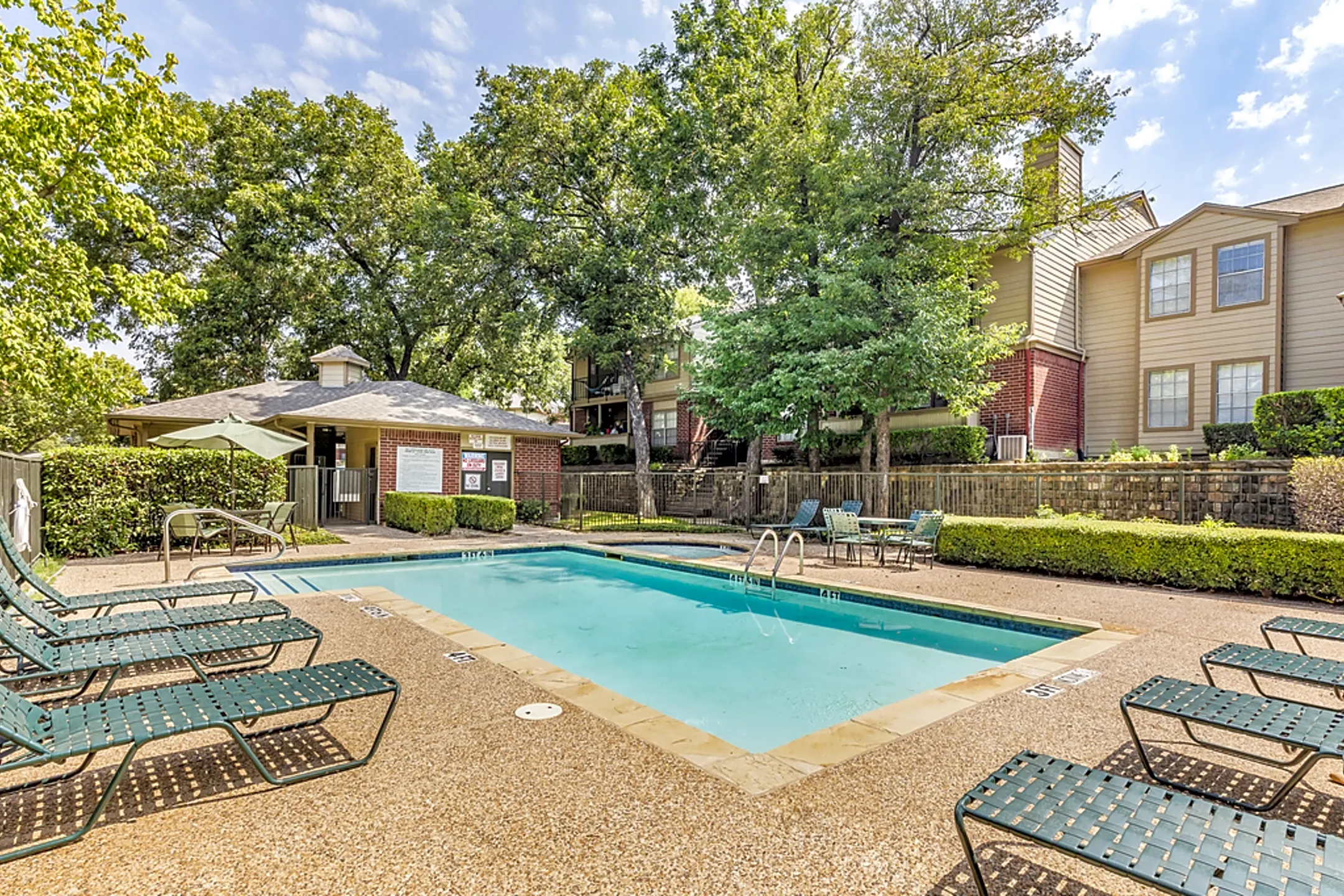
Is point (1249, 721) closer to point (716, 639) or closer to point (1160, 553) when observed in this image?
point (716, 639)

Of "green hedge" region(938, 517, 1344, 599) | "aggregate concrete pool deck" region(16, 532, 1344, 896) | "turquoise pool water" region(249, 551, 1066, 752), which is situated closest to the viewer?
"aggregate concrete pool deck" region(16, 532, 1344, 896)

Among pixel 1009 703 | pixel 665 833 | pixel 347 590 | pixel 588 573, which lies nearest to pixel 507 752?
pixel 665 833

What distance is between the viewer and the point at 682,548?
1380 cm

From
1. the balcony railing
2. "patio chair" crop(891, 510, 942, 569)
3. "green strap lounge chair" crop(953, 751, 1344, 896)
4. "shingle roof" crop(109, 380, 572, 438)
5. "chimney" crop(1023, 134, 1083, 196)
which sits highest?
"chimney" crop(1023, 134, 1083, 196)

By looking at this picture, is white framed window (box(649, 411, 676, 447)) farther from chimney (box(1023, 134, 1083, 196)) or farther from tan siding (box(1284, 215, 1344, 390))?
tan siding (box(1284, 215, 1344, 390))

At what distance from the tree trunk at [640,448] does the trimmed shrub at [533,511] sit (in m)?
2.74

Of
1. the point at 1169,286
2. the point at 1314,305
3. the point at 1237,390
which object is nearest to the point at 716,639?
the point at 1237,390

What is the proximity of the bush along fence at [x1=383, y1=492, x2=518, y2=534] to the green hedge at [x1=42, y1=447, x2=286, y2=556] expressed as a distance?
314cm

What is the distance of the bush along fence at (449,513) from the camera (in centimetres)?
1488

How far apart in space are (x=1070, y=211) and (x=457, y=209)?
52.7ft

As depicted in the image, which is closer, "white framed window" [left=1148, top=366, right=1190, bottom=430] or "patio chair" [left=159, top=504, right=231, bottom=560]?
"patio chair" [left=159, top=504, right=231, bottom=560]

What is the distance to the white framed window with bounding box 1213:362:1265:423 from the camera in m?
14.6

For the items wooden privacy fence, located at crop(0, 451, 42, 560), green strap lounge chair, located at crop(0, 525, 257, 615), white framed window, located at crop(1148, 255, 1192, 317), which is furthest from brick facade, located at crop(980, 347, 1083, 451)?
wooden privacy fence, located at crop(0, 451, 42, 560)

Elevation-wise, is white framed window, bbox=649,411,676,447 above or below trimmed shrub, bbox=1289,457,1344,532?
above
